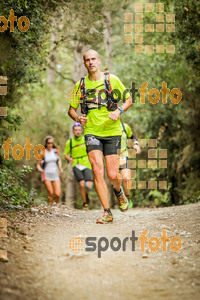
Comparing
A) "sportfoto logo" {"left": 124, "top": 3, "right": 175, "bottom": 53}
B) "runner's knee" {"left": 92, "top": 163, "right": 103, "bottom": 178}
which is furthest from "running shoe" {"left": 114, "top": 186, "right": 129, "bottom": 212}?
"sportfoto logo" {"left": 124, "top": 3, "right": 175, "bottom": 53}

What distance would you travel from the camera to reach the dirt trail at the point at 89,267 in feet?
10.4

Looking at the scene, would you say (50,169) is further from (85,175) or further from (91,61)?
(91,61)

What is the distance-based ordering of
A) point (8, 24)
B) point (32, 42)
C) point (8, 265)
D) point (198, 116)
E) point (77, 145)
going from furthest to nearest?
point (198, 116)
point (77, 145)
point (32, 42)
point (8, 24)
point (8, 265)

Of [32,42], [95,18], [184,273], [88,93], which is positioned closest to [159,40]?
[95,18]

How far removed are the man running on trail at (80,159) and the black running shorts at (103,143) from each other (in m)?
4.87

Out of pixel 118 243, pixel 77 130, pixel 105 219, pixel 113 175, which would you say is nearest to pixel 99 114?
pixel 113 175

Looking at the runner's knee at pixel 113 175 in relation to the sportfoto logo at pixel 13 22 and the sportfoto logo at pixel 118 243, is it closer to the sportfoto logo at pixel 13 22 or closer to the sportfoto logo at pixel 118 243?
the sportfoto logo at pixel 118 243

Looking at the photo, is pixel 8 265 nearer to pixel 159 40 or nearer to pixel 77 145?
pixel 77 145

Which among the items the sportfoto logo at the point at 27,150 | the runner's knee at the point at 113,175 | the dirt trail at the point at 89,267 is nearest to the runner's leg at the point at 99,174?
the runner's knee at the point at 113,175

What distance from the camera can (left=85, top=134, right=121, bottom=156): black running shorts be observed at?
6.24 metres

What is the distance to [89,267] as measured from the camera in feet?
12.5

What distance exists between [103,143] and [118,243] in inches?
78.3

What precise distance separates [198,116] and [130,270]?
1111cm

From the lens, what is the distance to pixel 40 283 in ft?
10.9
